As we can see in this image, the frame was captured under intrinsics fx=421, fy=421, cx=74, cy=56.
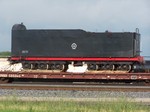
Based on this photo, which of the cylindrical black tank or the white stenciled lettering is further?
the white stenciled lettering

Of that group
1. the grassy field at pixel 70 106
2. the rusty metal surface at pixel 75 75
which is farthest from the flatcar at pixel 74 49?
the grassy field at pixel 70 106

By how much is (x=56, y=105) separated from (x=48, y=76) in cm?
1174

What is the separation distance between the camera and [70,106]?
12539mm

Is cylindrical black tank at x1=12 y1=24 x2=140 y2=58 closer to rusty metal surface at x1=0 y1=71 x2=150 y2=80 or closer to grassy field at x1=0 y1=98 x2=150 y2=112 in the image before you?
rusty metal surface at x1=0 y1=71 x2=150 y2=80

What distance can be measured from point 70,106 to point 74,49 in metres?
14.7

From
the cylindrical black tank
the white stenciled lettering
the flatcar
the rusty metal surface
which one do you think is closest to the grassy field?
the rusty metal surface

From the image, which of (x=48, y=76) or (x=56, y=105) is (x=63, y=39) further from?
(x=56, y=105)

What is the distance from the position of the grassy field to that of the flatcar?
12.4 metres

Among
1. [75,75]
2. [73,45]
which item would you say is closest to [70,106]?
[75,75]

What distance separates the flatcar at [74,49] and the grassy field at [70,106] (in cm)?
1243

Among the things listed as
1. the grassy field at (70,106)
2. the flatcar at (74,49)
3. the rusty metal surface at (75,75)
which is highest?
the flatcar at (74,49)

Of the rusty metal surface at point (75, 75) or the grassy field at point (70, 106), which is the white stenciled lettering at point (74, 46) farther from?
the grassy field at point (70, 106)

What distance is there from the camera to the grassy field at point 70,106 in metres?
11.8

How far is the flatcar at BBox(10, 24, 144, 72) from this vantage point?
26156 millimetres
